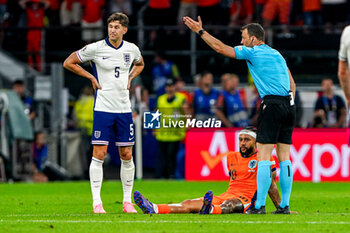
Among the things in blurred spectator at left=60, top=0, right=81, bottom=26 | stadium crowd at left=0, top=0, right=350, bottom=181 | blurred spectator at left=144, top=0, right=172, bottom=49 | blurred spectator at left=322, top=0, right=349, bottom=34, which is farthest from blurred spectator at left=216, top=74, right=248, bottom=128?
blurred spectator at left=60, top=0, right=81, bottom=26

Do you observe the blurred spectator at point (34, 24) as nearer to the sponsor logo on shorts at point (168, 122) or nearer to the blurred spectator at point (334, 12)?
the blurred spectator at point (334, 12)

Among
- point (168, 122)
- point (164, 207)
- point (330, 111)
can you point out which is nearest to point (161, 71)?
point (330, 111)

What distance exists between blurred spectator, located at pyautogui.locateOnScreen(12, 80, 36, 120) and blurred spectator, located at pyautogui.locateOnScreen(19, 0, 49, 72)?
2477mm

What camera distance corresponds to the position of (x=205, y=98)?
62.3ft

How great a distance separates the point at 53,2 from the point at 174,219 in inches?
624

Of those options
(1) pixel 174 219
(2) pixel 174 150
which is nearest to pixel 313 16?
(2) pixel 174 150

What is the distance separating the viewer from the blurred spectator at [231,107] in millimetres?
18516

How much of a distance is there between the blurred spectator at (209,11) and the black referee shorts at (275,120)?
1336 centimetres

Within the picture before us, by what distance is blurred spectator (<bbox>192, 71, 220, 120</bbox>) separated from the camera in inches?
730

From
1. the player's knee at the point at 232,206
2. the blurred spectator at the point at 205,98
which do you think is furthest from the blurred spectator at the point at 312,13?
the player's knee at the point at 232,206

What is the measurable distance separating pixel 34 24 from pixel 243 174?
47.7 feet

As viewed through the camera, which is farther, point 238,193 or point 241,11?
point 241,11

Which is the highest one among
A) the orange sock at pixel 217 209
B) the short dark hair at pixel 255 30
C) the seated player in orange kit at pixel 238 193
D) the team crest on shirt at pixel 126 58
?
the short dark hair at pixel 255 30

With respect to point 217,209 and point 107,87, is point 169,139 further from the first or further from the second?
point 217,209
